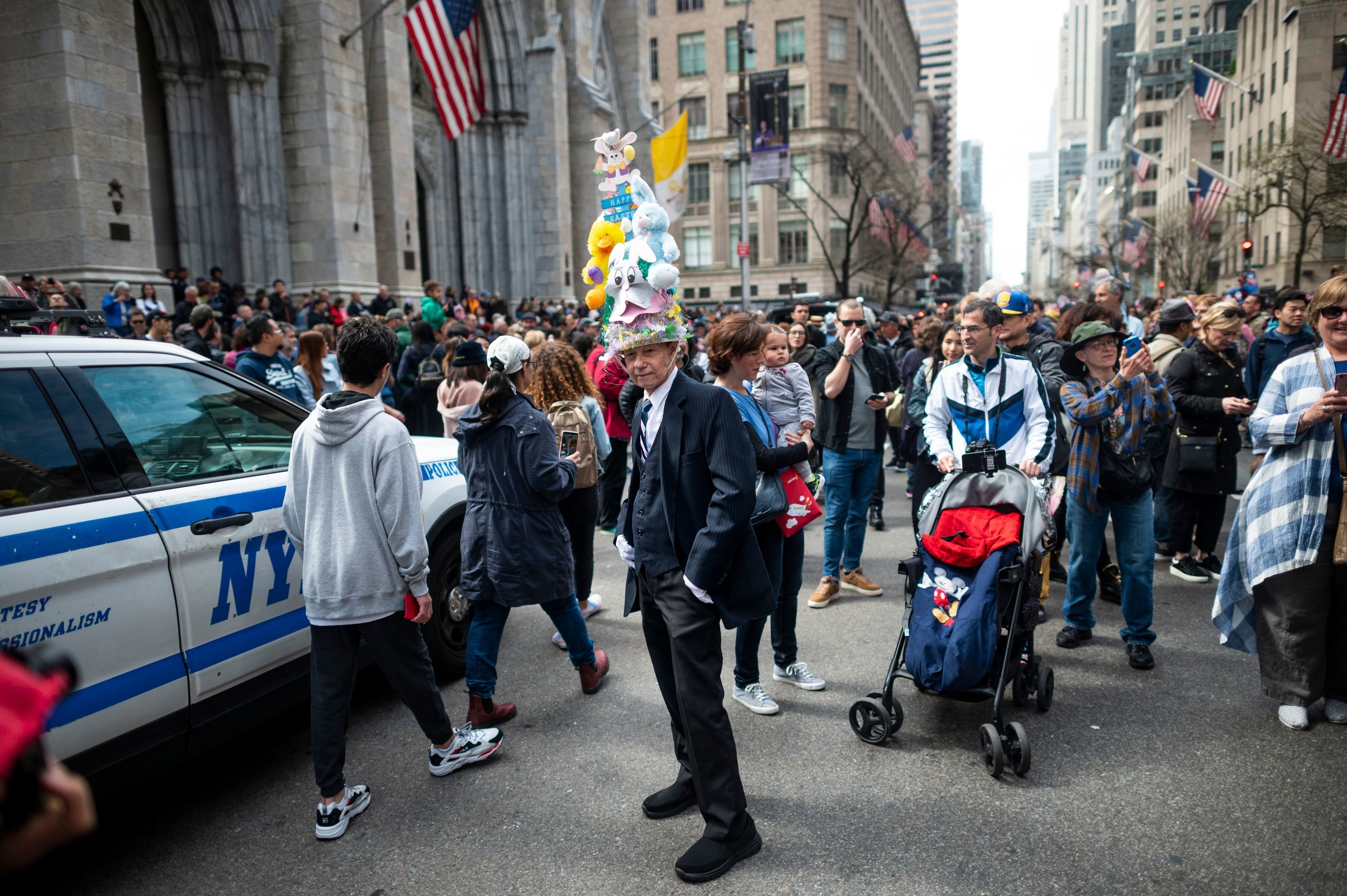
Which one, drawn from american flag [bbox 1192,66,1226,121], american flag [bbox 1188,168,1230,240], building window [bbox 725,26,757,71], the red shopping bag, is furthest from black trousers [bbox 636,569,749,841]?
building window [bbox 725,26,757,71]

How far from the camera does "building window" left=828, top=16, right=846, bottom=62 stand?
209ft

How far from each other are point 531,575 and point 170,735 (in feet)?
5.51

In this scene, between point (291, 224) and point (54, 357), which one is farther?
point (291, 224)

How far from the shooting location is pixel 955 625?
3.88 m

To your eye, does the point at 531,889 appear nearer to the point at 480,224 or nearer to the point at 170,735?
the point at 170,735

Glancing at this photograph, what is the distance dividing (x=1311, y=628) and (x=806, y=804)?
282cm

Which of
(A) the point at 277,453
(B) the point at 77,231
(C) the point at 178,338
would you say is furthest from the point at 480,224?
(A) the point at 277,453

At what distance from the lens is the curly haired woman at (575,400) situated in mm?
5488

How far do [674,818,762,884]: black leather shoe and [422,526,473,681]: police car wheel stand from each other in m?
2.09

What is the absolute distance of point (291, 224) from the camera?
17266 mm

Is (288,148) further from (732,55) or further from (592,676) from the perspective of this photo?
(732,55)

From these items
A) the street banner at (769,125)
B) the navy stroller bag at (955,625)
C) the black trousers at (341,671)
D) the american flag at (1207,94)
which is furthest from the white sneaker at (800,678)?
the american flag at (1207,94)

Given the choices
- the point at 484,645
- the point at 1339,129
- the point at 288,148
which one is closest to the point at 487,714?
the point at 484,645

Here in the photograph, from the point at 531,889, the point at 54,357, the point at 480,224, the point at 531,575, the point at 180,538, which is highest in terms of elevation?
the point at 480,224
